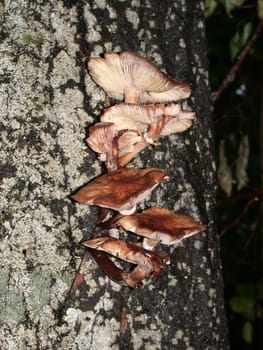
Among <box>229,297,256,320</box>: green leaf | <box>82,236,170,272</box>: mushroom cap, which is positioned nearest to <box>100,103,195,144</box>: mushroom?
<box>82,236,170,272</box>: mushroom cap

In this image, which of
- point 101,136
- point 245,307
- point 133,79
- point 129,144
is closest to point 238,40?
point 133,79

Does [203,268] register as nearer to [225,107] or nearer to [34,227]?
[34,227]

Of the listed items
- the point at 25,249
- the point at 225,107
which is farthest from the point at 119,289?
the point at 225,107

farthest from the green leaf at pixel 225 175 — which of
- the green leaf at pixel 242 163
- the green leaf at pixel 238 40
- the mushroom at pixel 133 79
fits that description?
the mushroom at pixel 133 79

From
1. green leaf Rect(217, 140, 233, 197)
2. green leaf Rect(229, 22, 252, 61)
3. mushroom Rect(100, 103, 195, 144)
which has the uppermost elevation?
green leaf Rect(229, 22, 252, 61)

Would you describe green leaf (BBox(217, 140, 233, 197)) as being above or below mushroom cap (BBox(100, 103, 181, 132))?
below

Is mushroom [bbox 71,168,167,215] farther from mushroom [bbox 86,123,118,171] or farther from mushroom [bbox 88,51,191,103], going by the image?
mushroom [bbox 88,51,191,103]
